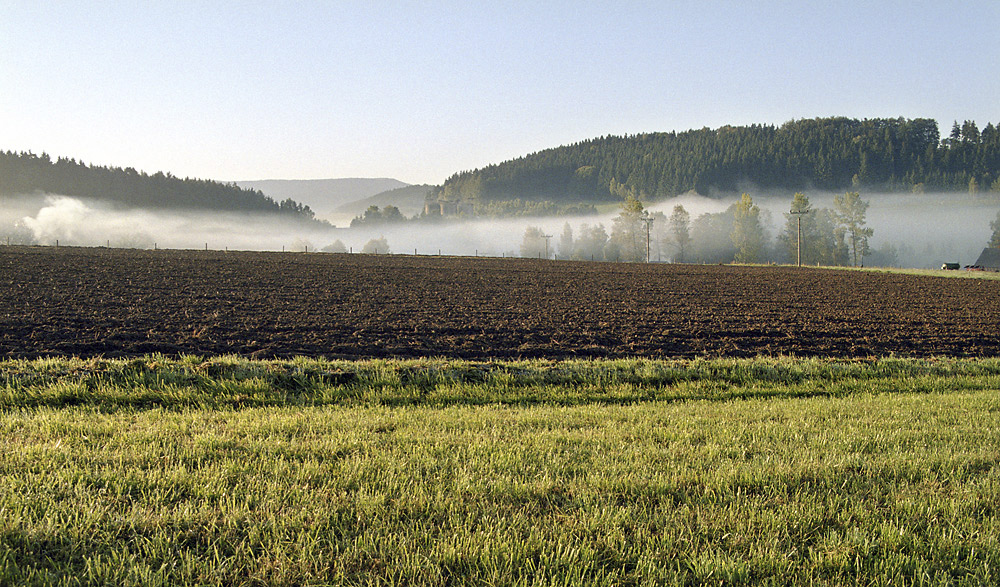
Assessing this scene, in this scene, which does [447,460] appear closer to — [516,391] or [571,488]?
[571,488]

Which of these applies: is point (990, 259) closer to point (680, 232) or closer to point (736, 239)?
point (736, 239)

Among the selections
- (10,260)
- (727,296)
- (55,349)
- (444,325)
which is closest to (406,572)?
(55,349)

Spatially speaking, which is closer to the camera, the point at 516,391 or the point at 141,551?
the point at 141,551

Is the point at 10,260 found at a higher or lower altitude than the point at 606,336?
higher

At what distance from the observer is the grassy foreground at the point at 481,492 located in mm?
3512

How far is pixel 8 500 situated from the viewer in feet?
13.2

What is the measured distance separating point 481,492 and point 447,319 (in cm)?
1680

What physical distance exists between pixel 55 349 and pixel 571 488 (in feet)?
Answer: 48.5

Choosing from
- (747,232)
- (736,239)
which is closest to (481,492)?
Result: (736,239)

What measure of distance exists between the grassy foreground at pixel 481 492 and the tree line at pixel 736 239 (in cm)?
11168

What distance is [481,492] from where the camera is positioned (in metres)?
4.57

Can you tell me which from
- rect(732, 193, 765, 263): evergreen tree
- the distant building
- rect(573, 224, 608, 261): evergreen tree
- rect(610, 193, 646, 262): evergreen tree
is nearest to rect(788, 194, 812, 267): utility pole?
rect(732, 193, 765, 263): evergreen tree

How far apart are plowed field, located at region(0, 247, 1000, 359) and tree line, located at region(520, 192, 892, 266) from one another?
3409 inches

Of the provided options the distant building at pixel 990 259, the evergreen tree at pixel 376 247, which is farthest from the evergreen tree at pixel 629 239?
the distant building at pixel 990 259
